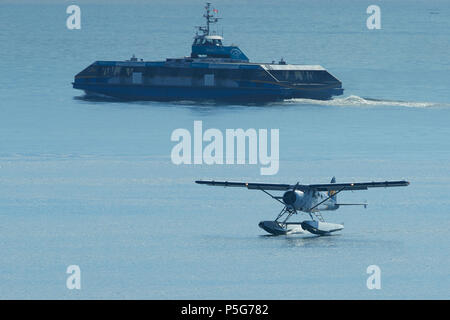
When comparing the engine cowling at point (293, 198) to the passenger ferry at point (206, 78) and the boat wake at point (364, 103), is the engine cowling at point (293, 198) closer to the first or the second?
the boat wake at point (364, 103)

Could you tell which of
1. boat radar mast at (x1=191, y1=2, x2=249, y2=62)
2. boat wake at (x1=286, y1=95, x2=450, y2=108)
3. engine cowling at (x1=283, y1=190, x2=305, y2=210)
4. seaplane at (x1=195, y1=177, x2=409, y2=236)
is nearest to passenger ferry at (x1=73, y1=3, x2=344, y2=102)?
boat radar mast at (x1=191, y1=2, x2=249, y2=62)

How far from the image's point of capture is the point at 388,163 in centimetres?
10106

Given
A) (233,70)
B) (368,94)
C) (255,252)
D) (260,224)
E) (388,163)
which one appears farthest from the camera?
(368,94)

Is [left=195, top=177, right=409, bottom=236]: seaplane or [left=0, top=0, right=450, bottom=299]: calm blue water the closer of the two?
[left=0, top=0, right=450, bottom=299]: calm blue water

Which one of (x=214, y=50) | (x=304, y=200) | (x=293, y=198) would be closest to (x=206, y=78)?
(x=214, y=50)

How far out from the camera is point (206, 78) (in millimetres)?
153250

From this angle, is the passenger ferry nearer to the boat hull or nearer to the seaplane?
the boat hull

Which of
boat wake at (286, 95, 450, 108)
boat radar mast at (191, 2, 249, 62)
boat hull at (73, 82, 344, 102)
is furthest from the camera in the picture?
boat radar mast at (191, 2, 249, 62)

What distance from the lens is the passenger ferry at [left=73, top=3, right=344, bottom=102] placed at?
148 m

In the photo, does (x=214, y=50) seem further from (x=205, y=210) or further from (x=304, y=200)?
(x=304, y=200)

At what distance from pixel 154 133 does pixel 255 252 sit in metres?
51.2

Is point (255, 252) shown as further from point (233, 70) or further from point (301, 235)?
point (233, 70)

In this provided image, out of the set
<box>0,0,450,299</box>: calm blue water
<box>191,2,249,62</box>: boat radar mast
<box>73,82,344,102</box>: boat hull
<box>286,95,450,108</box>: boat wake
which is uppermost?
<box>191,2,249,62</box>: boat radar mast
